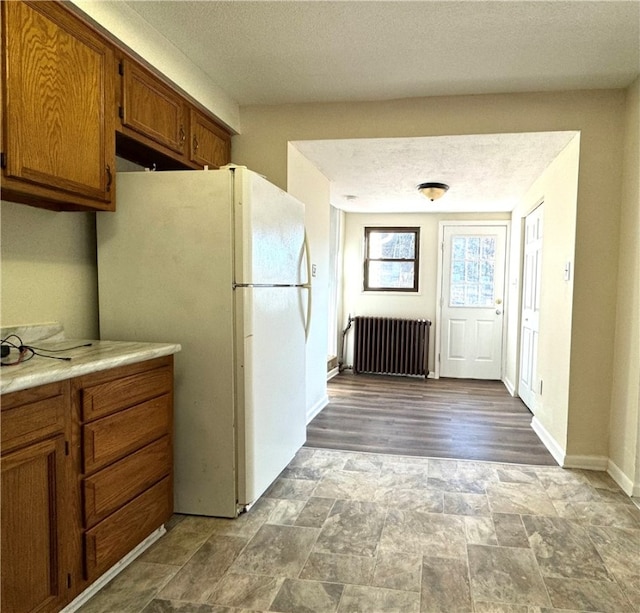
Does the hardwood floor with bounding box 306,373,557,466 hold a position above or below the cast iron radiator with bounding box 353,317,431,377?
below

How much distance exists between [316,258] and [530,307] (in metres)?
2.08

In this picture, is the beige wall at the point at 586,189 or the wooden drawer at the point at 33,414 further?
the beige wall at the point at 586,189

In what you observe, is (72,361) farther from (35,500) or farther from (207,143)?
(207,143)

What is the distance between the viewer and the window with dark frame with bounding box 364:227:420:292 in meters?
5.97

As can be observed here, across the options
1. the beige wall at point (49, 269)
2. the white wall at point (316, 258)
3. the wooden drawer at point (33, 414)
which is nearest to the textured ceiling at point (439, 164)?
the white wall at point (316, 258)

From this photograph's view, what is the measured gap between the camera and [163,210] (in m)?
2.12

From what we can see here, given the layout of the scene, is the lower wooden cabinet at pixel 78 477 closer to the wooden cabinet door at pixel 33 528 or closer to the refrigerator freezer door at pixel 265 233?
the wooden cabinet door at pixel 33 528

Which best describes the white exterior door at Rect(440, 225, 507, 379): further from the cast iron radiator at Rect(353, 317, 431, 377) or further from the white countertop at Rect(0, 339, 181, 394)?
the white countertop at Rect(0, 339, 181, 394)

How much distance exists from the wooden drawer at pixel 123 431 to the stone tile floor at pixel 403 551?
1.63 feet

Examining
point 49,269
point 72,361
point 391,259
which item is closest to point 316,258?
point 49,269

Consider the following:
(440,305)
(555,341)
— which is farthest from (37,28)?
(440,305)

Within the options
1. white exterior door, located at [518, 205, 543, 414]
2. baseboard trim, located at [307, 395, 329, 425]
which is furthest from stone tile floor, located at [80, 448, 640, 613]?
white exterior door, located at [518, 205, 543, 414]

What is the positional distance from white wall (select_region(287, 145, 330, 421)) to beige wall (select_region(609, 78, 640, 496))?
208cm

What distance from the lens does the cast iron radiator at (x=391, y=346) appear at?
5770 millimetres
